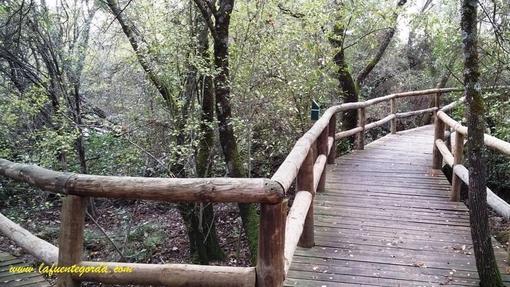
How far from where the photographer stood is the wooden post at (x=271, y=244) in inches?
82.2

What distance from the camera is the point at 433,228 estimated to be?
180 inches

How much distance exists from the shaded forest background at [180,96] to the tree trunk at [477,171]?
11.3 ft

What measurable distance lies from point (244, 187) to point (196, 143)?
197 inches

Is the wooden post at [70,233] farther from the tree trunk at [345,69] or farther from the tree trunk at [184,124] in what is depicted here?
the tree trunk at [345,69]

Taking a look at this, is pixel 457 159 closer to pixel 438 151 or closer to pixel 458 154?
pixel 458 154

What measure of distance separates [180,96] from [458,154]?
14.4 feet

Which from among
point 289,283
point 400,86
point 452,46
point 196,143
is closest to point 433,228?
point 289,283

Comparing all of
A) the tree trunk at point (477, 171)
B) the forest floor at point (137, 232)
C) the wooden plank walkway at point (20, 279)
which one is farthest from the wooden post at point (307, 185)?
the forest floor at point (137, 232)

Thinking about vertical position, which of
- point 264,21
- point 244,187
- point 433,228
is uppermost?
point 264,21

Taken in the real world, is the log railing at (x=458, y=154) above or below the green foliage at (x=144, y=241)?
above

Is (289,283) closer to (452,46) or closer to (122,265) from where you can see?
(122,265)

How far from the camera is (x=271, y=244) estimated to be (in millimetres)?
2102

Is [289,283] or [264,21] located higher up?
[264,21]

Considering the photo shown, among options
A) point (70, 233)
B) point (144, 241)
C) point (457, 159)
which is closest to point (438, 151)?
point (457, 159)
